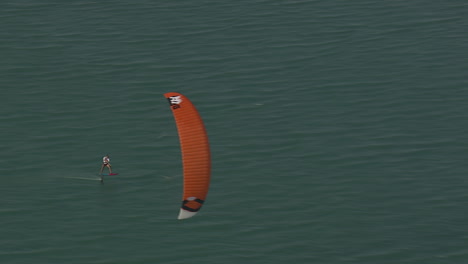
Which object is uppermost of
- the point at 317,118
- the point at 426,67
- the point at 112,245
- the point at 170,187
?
the point at 426,67

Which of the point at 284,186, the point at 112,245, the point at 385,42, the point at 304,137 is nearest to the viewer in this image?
the point at 112,245

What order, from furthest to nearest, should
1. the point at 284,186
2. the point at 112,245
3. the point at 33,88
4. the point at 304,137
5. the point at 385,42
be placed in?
the point at 385,42, the point at 33,88, the point at 304,137, the point at 284,186, the point at 112,245

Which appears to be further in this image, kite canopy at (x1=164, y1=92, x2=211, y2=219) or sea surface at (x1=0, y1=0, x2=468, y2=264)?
sea surface at (x1=0, y1=0, x2=468, y2=264)

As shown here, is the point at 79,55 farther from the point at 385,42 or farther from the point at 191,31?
the point at 385,42

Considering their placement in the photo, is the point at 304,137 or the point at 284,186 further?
the point at 304,137

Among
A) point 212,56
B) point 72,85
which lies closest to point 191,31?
point 212,56
